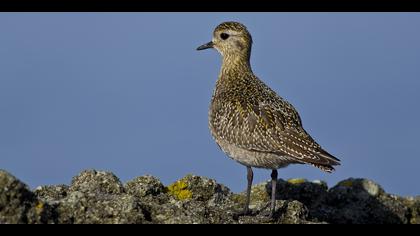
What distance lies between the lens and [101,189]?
13883 mm

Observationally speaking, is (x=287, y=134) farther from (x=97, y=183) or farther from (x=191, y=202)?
(x=97, y=183)

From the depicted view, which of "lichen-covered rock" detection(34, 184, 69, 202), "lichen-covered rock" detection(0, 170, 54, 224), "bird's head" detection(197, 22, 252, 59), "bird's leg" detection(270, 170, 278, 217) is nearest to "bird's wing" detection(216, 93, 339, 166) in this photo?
"bird's leg" detection(270, 170, 278, 217)

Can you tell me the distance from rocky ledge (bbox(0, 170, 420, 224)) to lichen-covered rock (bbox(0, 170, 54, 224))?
13 millimetres

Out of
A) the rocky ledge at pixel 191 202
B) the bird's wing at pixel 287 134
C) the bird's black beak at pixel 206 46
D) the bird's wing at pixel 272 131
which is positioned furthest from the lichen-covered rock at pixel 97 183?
the bird's black beak at pixel 206 46

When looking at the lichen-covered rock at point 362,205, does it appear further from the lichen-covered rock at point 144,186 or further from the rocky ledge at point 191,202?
the lichen-covered rock at point 144,186

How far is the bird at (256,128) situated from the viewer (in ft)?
48.9

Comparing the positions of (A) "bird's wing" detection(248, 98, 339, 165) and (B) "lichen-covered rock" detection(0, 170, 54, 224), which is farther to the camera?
(A) "bird's wing" detection(248, 98, 339, 165)

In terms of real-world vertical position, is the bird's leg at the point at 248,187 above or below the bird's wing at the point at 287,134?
below

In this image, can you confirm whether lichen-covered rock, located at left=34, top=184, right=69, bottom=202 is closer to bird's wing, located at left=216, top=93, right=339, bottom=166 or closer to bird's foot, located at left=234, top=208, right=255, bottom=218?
bird's foot, located at left=234, top=208, right=255, bottom=218

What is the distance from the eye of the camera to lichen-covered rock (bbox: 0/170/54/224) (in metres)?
10.8

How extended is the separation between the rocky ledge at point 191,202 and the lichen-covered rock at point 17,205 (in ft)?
0.04

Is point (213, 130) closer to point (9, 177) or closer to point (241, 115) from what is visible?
point (241, 115)

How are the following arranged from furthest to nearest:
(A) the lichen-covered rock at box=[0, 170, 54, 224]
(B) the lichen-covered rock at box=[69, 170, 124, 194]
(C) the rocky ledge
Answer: (B) the lichen-covered rock at box=[69, 170, 124, 194] → (C) the rocky ledge → (A) the lichen-covered rock at box=[0, 170, 54, 224]

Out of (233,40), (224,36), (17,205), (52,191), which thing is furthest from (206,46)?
(17,205)
